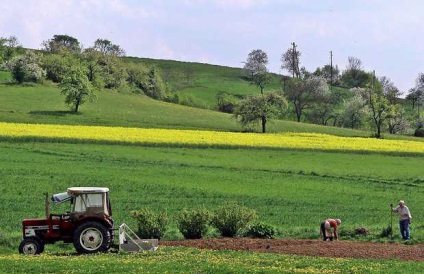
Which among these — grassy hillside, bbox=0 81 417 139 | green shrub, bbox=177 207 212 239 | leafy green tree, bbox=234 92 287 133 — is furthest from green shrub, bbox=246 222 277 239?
leafy green tree, bbox=234 92 287 133

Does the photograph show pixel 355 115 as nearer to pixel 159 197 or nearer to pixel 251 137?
pixel 251 137

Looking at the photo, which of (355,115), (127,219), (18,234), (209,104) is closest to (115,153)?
(127,219)

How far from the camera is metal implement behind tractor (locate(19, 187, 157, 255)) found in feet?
82.2

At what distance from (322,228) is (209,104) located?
132 metres

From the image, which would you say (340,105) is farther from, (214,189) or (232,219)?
(232,219)

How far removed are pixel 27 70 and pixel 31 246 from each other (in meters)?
104

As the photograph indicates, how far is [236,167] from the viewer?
183ft

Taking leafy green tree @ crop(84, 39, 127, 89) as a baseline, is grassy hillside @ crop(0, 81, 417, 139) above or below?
below

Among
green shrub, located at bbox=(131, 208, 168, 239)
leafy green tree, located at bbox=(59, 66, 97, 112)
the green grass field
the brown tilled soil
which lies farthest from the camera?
leafy green tree, located at bbox=(59, 66, 97, 112)

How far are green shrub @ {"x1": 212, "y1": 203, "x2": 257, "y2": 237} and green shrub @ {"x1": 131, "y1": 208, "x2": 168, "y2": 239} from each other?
A: 2.22 meters

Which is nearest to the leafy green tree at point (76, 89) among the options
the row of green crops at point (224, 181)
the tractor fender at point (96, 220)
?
the row of green crops at point (224, 181)

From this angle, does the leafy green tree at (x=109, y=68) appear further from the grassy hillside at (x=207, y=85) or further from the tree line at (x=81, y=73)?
the grassy hillside at (x=207, y=85)

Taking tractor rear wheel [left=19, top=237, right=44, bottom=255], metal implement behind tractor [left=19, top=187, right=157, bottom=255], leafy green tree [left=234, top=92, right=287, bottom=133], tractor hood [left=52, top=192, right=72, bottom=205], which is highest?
leafy green tree [left=234, top=92, right=287, bottom=133]

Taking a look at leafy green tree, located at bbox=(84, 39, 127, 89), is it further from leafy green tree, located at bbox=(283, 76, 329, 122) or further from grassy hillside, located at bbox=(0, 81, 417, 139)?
leafy green tree, located at bbox=(283, 76, 329, 122)
